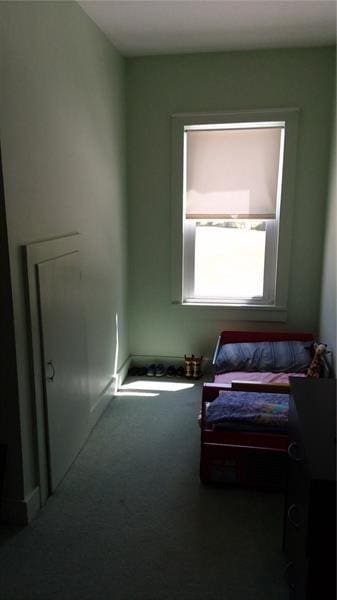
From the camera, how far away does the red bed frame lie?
2.21 meters

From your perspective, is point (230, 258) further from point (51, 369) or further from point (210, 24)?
point (51, 369)

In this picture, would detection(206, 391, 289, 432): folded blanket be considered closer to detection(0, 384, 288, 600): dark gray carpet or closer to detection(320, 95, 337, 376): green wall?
detection(0, 384, 288, 600): dark gray carpet

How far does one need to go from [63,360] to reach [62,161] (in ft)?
3.51

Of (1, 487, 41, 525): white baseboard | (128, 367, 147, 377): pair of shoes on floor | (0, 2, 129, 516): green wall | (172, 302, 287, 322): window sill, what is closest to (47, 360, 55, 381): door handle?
(0, 2, 129, 516): green wall

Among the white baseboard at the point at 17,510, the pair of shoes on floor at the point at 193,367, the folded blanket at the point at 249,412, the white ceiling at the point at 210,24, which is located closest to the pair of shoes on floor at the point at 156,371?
the pair of shoes on floor at the point at 193,367

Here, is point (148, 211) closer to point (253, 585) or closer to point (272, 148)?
point (272, 148)

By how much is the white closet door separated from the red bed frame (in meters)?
0.76

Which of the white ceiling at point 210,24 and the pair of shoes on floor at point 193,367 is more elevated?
the white ceiling at point 210,24

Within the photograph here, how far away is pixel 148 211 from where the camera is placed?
3680mm

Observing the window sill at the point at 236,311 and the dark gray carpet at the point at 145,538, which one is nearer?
the dark gray carpet at the point at 145,538

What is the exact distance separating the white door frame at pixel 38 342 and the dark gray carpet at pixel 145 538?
20cm

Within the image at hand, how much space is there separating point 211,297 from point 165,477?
176cm

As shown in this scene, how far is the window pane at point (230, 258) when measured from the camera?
142 inches

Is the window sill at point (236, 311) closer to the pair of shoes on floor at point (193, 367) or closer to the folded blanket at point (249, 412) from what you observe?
the pair of shoes on floor at point (193, 367)
